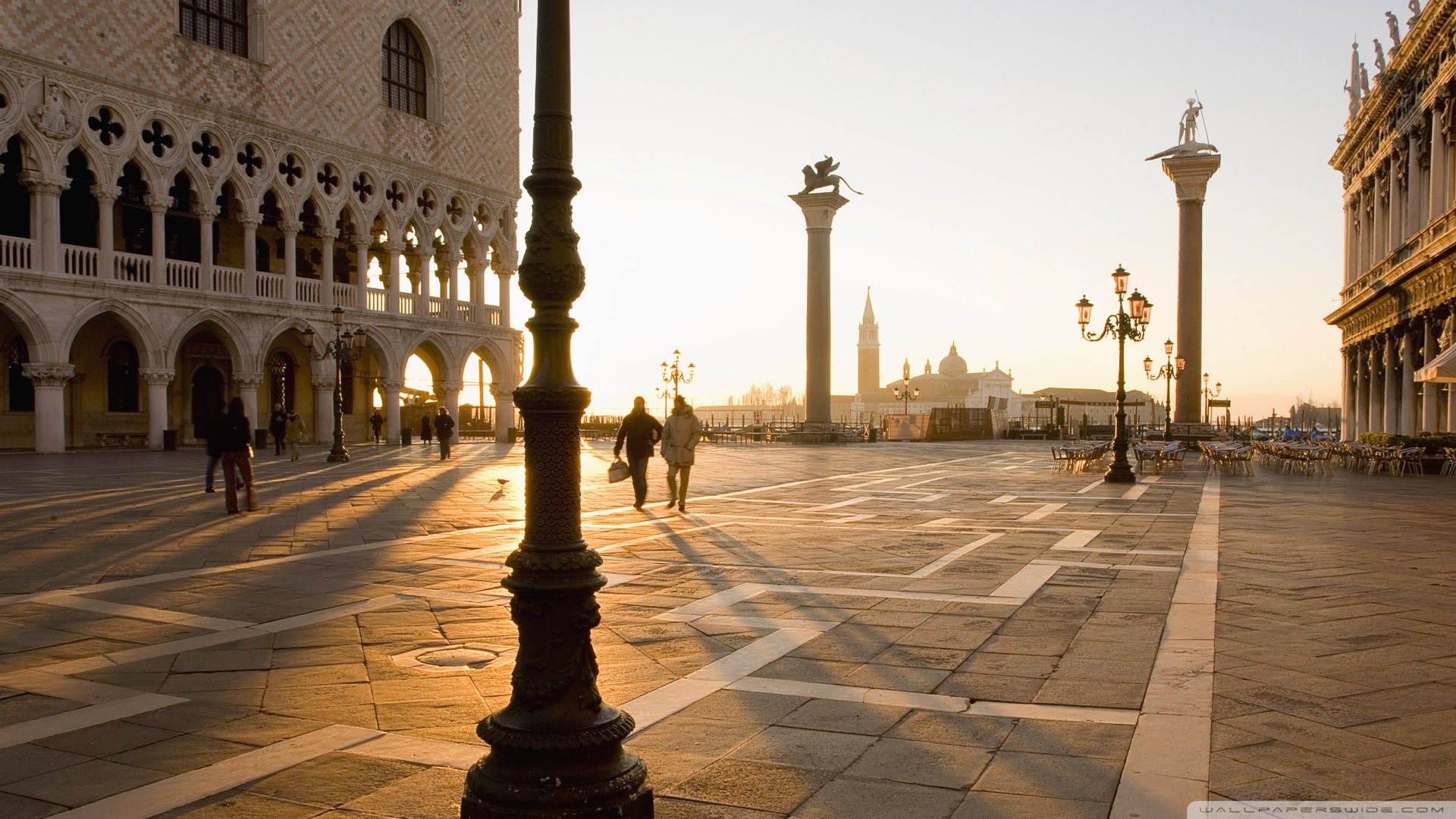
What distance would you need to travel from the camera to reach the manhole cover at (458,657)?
5.29 m

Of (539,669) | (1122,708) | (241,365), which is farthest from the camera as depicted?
(241,365)

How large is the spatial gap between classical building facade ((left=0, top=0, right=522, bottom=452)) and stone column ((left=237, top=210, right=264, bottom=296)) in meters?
0.08

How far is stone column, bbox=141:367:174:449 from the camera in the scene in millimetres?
28500

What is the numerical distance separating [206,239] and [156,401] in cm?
468

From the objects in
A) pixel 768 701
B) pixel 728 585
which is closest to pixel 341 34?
pixel 728 585

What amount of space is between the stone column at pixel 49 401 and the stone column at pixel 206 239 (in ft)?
14.0

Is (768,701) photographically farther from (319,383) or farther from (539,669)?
(319,383)

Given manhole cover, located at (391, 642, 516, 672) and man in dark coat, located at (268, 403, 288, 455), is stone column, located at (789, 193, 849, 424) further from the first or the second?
manhole cover, located at (391, 642, 516, 672)

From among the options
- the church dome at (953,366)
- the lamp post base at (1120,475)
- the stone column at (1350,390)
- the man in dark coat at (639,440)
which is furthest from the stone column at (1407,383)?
the church dome at (953,366)

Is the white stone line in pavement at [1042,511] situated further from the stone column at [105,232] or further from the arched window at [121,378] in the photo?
the arched window at [121,378]

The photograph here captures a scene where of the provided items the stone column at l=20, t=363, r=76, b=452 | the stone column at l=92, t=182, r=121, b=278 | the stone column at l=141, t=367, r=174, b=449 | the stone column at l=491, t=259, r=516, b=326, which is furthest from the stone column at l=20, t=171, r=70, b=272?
the stone column at l=491, t=259, r=516, b=326

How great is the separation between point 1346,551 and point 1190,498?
6781mm

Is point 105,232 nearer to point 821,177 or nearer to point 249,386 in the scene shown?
point 249,386

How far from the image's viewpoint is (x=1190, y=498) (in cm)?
1605
